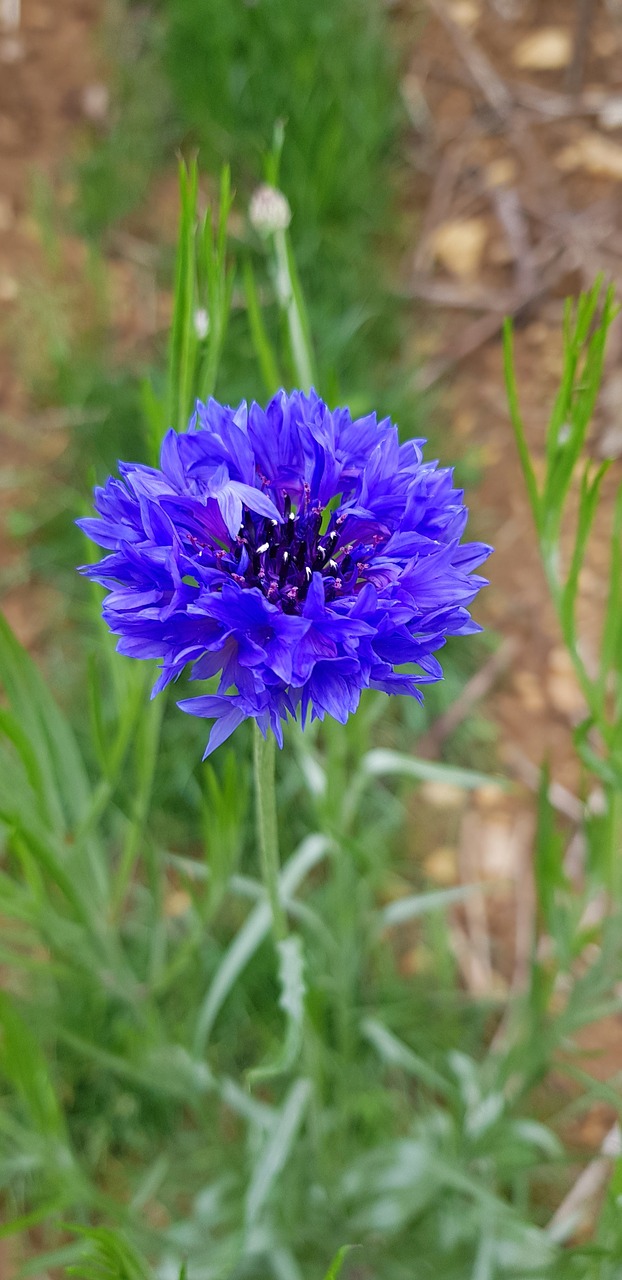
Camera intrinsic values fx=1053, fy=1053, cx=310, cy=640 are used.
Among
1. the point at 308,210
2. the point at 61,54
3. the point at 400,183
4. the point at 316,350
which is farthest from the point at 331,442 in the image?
the point at 61,54

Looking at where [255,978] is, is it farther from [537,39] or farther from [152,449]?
[537,39]

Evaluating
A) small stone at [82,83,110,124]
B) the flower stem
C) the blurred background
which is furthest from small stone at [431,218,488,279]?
the flower stem

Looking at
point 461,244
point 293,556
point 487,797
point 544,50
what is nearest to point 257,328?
→ point 293,556

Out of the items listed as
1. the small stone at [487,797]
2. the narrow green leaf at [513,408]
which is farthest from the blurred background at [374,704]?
the narrow green leaf at [513,408]

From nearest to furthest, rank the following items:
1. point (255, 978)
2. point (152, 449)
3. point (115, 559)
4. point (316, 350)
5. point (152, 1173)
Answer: point (115, 559)
point (152, 449)
point (152, 1173)
point (255, 978)
point (316, 350)

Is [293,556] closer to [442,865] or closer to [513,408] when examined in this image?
[513,408]

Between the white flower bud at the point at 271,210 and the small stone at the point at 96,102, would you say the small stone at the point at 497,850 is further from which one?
the small stone at the point at 96,102

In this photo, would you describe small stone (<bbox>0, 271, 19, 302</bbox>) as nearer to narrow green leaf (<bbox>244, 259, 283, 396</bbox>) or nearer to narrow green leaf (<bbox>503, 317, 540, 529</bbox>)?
narrow green leaf (<bbox>244, 259, 283, 396</bbox>)
